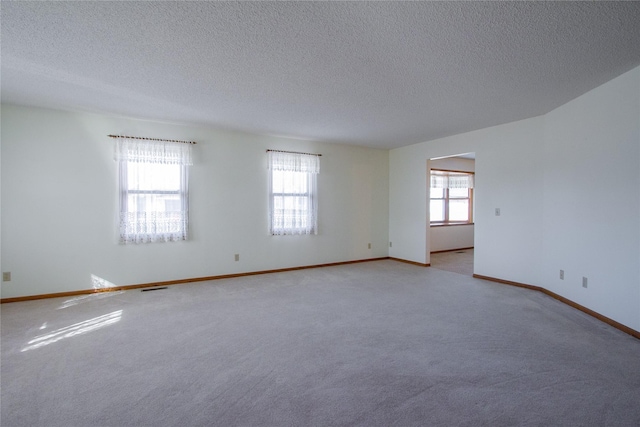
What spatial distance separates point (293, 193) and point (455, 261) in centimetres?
368

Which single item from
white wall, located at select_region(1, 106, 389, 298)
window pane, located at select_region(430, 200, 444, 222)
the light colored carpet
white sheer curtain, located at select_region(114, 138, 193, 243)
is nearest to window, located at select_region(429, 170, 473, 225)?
window pane, located at select_region(430, 200, 444, 222)

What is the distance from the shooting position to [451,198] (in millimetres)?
8117

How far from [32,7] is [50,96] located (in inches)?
74.4

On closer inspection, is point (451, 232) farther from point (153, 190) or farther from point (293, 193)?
point (153, 190)

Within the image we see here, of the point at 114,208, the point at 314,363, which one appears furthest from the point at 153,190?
the point at 314,363

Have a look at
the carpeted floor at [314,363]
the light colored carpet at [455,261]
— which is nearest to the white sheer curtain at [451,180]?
the light colored carpet at [455,261]

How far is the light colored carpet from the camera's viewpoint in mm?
5457

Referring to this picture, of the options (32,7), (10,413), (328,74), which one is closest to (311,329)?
(10,413)

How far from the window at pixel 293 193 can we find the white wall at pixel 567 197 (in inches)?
82.8

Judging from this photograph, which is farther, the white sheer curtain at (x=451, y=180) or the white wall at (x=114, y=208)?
the white sheer curtain at (x=451, y=180)

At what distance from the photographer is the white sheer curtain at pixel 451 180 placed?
770 cm

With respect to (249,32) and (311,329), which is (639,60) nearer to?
(249,32)

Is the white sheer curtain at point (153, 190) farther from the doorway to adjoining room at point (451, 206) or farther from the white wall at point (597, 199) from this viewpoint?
the doorway to adjoining room at point (451, 206)

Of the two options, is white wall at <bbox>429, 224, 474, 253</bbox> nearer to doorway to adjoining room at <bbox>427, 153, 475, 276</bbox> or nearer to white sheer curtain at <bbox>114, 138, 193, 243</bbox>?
doorway to adjoining room at <bbox>427, 153, 475, 276</bbox>
